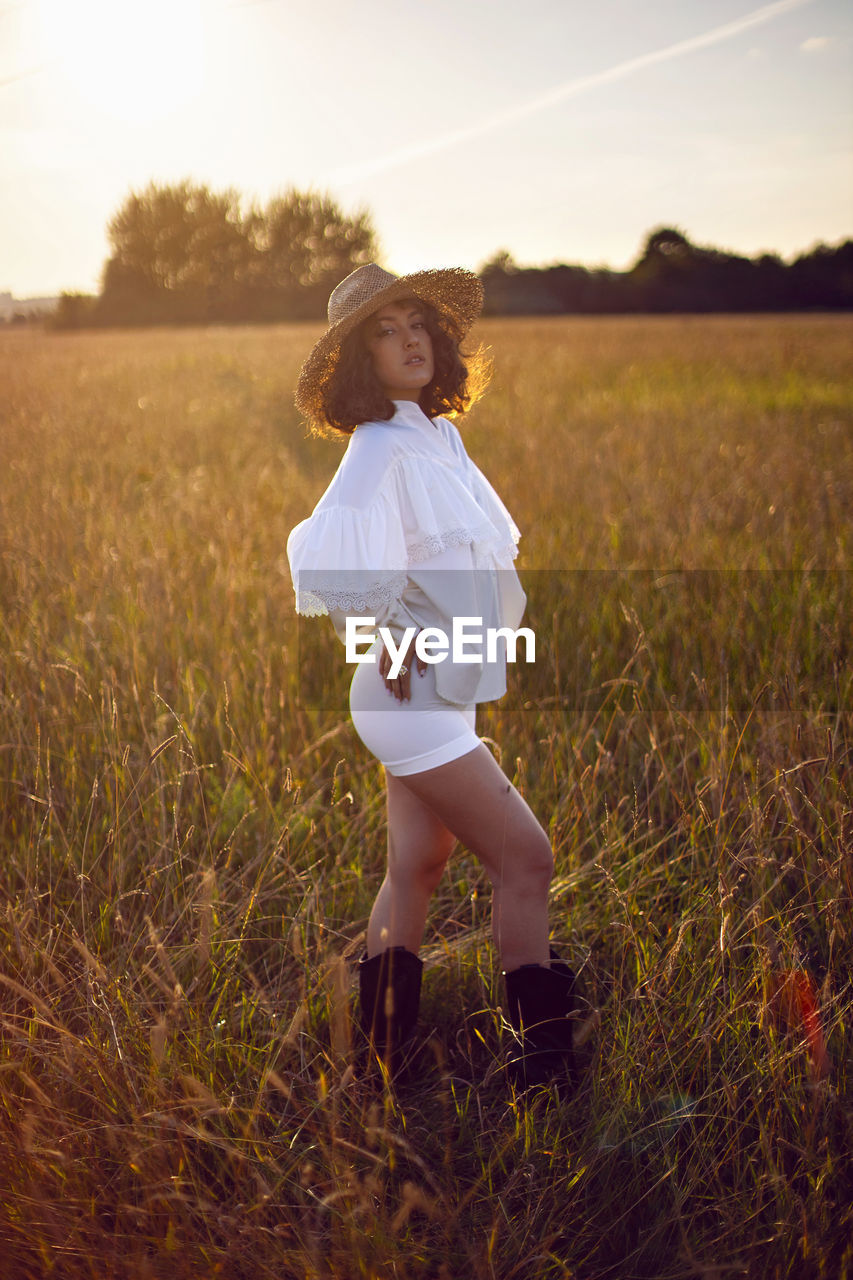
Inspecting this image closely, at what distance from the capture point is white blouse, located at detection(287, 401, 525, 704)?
4.98ft

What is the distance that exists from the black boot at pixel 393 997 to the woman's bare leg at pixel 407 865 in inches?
1.6

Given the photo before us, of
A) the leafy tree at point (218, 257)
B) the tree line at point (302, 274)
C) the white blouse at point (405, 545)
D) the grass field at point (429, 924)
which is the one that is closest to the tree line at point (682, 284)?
the tree line at point (302, 274)

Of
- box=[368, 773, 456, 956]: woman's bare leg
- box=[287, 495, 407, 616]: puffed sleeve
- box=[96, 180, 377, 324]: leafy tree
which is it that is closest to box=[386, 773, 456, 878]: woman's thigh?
→ box=[368, 773, 456, 956]: woman's bare leg

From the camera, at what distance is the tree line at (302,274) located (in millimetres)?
15961

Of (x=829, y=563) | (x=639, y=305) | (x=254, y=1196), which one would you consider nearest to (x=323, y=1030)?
(x=254, y=1196)

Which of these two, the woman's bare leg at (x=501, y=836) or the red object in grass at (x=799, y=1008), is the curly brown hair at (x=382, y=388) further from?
the red object in grass at (x=799, y=1008)

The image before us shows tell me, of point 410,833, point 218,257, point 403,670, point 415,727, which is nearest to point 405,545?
point 403,670

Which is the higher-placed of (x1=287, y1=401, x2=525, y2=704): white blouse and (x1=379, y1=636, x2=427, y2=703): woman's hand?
(x1=287, y1=401, x2=525, y2=704): white blouse

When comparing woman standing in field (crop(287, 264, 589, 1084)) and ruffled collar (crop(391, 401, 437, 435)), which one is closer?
woman standing in field (crop(287, 264, 589, 1084))

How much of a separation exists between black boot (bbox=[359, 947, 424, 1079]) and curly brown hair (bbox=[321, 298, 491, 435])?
1.13 m

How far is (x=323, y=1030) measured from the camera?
1829mm

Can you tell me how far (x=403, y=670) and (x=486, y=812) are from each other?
32 cm

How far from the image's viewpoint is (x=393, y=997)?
1725 millimetres

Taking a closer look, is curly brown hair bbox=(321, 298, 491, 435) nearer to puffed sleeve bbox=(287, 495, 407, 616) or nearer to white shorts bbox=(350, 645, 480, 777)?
puffed sleeve bbox=(287, 495, 407, 616)
